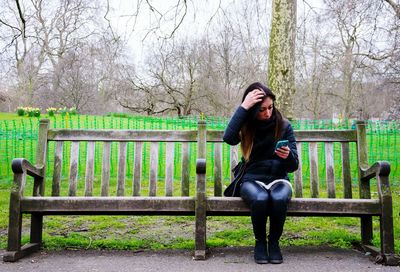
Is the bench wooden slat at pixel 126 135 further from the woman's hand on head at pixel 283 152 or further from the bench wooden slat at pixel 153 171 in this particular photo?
the woman's hand on head at pixel 283 152

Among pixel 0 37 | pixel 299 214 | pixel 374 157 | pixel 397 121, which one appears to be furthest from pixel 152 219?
pixel 397 121

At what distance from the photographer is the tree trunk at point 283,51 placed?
661 cm

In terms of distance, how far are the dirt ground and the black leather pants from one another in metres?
0.27

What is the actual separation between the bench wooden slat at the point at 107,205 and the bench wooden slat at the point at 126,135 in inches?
28.6

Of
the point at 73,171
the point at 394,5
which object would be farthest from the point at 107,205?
the point at 394,5

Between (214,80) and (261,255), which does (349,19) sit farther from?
(214,80)

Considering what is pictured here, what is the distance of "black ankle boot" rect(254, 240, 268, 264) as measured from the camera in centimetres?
321

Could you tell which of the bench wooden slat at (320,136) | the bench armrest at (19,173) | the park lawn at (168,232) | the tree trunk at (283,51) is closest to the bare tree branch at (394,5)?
the tree trunk at (283,51)

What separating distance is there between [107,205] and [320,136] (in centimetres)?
204

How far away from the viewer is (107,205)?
3.32m

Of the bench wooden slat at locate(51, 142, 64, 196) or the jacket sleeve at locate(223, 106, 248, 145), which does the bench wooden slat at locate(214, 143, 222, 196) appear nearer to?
the jacket sleeve at locate(223, 106, 248, 145)

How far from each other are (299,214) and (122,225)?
2209 mm

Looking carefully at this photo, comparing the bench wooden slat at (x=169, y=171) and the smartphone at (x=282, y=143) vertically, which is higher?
the smartphone at (x=282, y=143)

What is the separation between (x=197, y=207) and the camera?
3293 millimetres
